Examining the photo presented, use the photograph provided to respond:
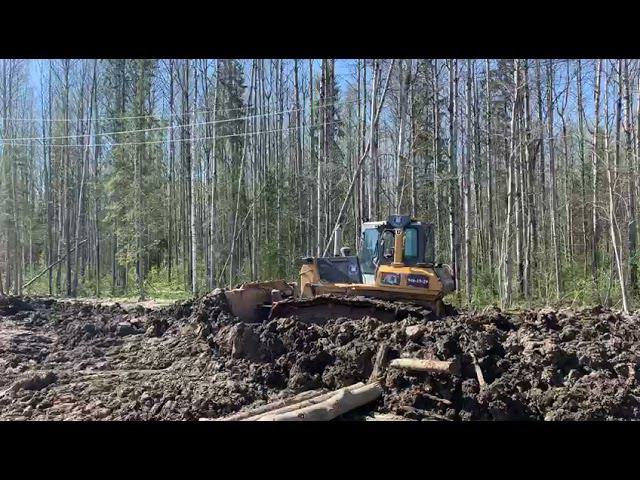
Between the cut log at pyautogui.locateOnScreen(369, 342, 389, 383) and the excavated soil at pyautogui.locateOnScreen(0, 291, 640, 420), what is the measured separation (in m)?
0.08

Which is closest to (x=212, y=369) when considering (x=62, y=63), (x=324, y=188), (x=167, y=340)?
(x=167, y=340)

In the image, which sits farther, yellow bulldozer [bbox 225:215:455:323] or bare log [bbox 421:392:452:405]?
yellow bulldozer [bbox 225:215:455:323]

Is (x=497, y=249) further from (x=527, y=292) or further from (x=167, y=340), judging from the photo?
(x=167, y=340)

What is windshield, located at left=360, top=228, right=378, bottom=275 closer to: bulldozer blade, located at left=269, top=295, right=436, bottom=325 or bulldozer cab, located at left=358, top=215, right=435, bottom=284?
bulldozer cab, located at left=358, top=215, right=435, bottom=284

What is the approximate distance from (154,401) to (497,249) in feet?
54.1

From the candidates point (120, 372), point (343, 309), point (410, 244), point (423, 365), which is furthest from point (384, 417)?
point (410, 244)

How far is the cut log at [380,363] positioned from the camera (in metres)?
7.57

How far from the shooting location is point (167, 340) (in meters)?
10.7

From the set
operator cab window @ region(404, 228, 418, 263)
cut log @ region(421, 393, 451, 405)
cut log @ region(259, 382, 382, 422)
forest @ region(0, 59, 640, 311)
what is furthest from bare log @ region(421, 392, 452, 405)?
forest @ region(0, 59, 640, 311)

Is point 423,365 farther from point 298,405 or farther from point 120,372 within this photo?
point 120,372

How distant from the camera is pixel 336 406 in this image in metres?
6.43

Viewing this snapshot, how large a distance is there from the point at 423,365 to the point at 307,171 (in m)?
19.0

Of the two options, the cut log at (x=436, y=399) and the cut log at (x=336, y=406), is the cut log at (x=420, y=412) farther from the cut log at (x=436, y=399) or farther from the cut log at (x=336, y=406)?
the cut log at (x=336, y=406)

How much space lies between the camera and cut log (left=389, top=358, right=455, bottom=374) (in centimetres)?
707
